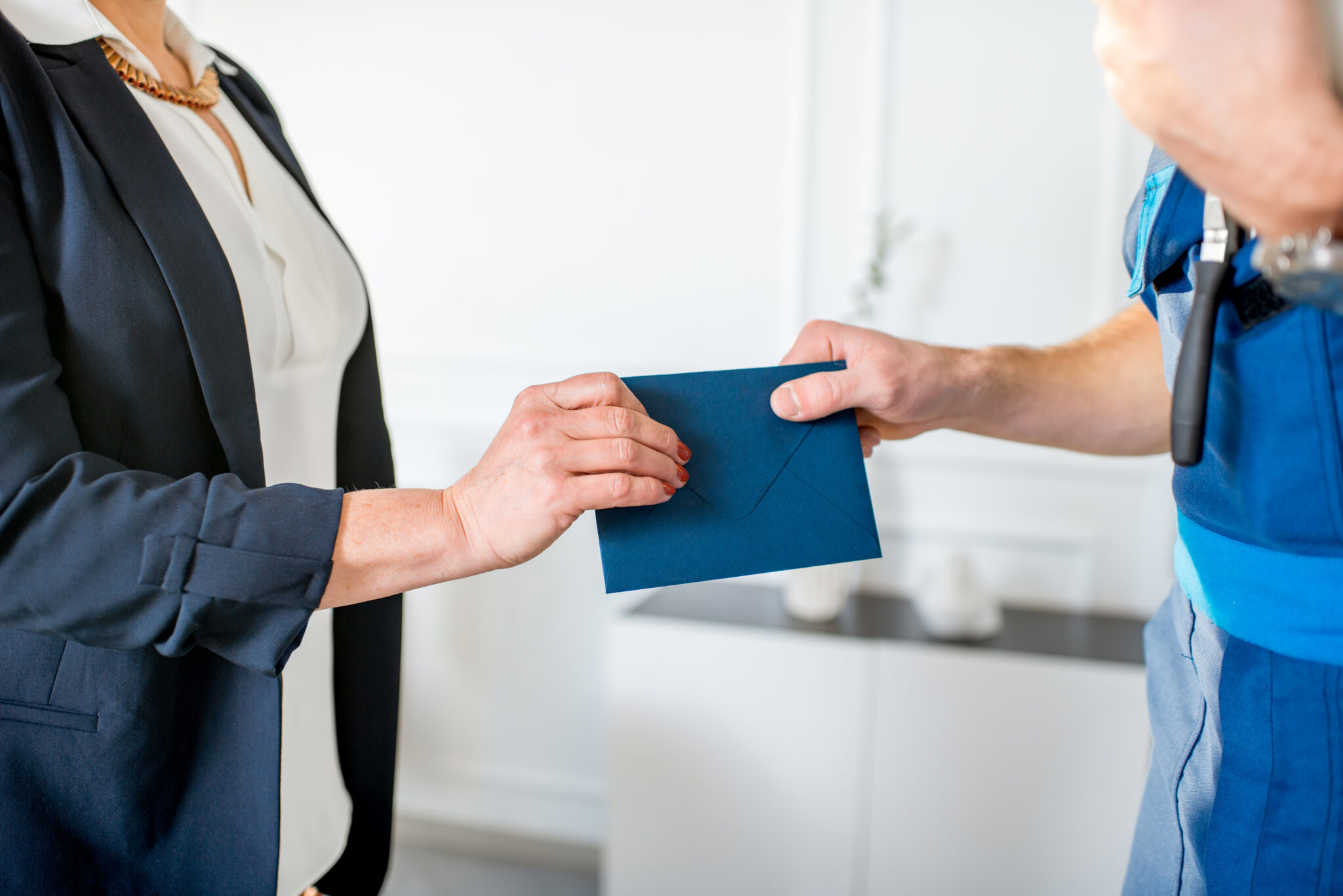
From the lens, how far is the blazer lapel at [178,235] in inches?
32.0

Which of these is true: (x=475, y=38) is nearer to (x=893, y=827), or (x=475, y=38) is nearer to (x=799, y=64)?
(x=799, y=64)

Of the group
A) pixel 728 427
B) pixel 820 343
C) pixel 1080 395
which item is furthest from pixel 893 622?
pixel 728 427

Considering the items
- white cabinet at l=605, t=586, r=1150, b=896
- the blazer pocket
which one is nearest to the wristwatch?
the blazer pocket

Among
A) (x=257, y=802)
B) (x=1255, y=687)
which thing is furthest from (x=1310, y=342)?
(x=257, y=802)

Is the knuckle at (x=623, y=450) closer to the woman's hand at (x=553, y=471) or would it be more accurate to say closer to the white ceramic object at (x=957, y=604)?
the woman's hand at (x=553, y=471)

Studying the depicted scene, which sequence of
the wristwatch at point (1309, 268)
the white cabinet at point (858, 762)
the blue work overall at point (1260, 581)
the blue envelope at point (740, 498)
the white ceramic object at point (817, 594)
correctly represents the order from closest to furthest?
the wristwatch at point (1309, 268) < the blue work overall at point (1260, 581) < the blue envelope at point (740, 498) < the white cabinet at point (858, 762) < the white ceramic object at point (817, 594)

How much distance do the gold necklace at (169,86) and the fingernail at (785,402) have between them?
736 millimetres

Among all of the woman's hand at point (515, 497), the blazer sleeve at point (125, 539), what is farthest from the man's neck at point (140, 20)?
the woman's hand at point (515, 497)

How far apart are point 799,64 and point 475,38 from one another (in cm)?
82

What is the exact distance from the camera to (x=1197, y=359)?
0.57 m

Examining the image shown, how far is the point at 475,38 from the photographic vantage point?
7.26ft

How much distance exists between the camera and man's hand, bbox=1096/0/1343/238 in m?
0.48

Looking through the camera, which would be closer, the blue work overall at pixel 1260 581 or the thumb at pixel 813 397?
the blue work overall at pixel 1260 581

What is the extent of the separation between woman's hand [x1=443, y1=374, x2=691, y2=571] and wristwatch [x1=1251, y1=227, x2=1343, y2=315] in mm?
441
